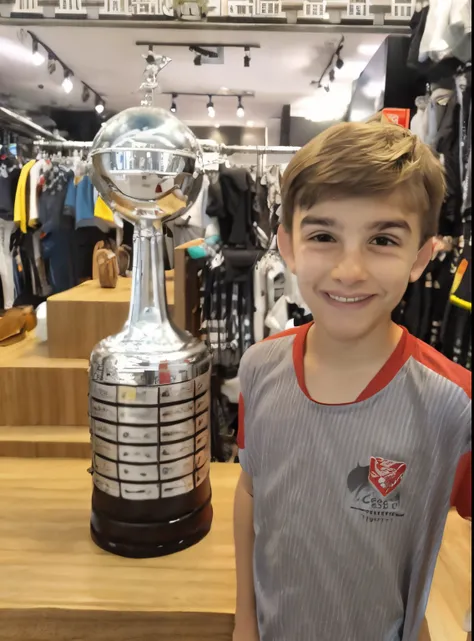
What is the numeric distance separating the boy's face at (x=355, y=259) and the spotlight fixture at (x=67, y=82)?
5.53 ft

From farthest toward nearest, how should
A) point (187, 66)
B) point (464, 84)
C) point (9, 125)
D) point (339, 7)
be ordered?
1. point (9, 125)
2. point (187, 66)
3. point (464, 84)
4. point (339, 7)

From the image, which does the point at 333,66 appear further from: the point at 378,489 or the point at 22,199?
the point at 22,199

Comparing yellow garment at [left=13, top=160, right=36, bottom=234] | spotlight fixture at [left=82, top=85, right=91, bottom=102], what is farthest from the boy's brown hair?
yellow garment at [left=13, top=160, right=36, bottom=234]

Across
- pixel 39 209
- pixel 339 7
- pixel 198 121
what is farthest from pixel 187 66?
pixel 39 209

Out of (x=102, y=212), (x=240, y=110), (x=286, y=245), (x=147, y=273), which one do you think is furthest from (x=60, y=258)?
(x=286, y=245)

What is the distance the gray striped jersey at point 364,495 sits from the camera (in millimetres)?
503

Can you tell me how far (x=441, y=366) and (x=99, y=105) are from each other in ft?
6.24

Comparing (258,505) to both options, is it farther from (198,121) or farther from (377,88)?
(198,121)

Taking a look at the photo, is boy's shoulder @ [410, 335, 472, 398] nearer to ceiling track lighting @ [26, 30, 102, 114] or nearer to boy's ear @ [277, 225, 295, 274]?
boy's ear @ [277, 225, 295, 274]

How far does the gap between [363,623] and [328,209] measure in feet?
1.34

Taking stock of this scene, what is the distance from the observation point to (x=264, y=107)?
2061 mm

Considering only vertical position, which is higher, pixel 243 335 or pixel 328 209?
pixel 328 209

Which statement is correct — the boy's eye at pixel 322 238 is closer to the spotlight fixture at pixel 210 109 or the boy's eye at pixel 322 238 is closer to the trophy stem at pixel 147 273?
the trophy stem at pixel 147 273

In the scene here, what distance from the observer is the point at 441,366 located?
515 mm
